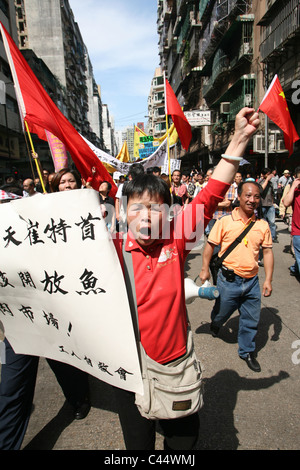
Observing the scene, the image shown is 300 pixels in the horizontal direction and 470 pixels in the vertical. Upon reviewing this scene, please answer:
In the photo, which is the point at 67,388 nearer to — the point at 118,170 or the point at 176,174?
the point at 176,174

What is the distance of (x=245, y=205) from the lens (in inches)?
116

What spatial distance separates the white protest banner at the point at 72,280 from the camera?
1388 millimetres

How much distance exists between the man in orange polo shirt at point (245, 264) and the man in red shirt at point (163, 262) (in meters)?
1.43

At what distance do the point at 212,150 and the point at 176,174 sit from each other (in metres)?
19.9

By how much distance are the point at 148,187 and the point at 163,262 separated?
1.17 ft

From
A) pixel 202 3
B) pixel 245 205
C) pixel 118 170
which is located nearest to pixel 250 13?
pixel 202 3

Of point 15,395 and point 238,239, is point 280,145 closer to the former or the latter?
point 238,239

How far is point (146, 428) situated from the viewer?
1.55 metres

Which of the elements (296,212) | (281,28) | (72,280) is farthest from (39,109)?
(281,28)

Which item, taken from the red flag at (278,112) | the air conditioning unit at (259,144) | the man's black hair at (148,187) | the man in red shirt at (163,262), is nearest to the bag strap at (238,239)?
the man in red shirt at (163,262)

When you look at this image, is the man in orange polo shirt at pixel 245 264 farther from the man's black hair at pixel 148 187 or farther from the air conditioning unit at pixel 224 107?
the air conditioning unit at pixel 224 107

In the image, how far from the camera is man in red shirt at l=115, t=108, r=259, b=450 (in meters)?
1.46

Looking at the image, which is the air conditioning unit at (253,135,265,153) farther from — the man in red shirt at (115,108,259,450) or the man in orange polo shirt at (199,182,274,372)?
the man in red shirt at (115,108,259,450)

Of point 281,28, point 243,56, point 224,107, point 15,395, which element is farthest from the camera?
point 224,107
